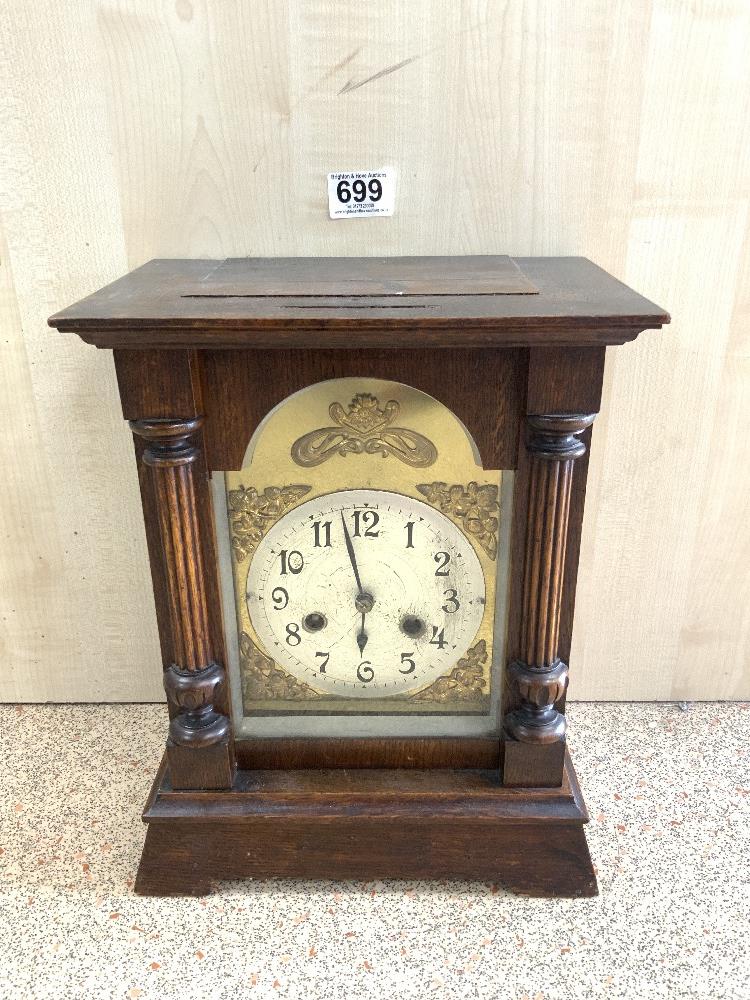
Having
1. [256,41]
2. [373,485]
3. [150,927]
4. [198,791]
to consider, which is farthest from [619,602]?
[256,41]

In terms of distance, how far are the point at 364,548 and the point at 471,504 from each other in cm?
14

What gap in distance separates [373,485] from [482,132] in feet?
1.66

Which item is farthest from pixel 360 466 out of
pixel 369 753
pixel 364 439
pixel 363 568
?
pixel 369 753

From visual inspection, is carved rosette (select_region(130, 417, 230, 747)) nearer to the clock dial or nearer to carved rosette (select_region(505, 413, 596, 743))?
the clock dial

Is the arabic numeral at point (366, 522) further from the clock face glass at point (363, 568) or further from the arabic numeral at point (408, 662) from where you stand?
the arabic numeral at point (408, 662)

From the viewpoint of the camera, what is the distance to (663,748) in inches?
54.0

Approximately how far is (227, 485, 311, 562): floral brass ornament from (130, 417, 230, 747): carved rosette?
0.05 m

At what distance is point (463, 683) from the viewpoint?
1104 mm

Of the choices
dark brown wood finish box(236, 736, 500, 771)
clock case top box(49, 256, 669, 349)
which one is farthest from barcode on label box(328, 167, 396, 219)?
dark brown wood finish box(236, 736, 500, 771)

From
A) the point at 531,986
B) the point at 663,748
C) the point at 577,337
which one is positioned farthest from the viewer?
the point at 663,748

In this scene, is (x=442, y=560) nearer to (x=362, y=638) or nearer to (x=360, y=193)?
(x=362, y=638)

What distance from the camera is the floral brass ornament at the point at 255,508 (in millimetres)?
1008

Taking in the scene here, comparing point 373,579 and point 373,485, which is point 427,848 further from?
point 373,485

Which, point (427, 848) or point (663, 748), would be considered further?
point (663, 748)
